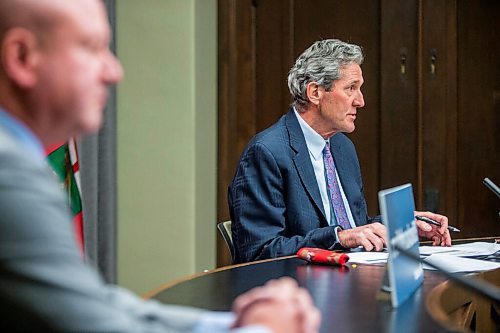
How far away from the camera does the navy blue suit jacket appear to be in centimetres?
256

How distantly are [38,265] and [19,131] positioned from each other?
0.17 m

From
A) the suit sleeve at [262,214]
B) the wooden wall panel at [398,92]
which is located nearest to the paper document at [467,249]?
the suit sleeve at [262,214]

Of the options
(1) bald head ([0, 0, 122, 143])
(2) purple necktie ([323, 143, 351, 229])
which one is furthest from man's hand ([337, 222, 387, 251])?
(1) bald head ([0, 0, 122, 143])

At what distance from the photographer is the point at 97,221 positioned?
3.60 meters

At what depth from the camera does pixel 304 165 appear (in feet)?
9.18

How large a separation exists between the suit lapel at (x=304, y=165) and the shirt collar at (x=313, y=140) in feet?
0.13

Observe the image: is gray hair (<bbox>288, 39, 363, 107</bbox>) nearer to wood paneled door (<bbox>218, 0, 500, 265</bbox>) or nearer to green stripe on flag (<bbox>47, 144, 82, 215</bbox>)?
green stripe on flag (<bbox>47, 144, 82, 215</bbox>)

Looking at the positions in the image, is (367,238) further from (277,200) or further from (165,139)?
(165,139)

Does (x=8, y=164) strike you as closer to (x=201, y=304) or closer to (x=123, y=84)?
(x=201, y=304)

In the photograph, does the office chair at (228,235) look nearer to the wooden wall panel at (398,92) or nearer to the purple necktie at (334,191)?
the purple necktie at (334,191)

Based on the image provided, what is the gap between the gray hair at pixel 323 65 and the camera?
3031 mm

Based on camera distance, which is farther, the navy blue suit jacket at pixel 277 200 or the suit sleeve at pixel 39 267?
the navy blue suit jacket at pixel 277 200

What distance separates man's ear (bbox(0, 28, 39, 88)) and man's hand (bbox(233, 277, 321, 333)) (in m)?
0.37

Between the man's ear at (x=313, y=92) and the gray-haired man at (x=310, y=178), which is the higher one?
the man's ear at (x=313, y=92)
